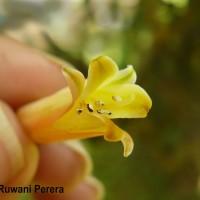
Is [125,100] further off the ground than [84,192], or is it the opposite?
[125,100]

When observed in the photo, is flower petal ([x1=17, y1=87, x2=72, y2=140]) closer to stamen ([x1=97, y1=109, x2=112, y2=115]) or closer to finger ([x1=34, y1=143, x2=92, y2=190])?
stamen ([x1=97, y1=109, x2=112, y2=115])

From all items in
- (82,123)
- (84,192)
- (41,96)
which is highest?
(82,123)

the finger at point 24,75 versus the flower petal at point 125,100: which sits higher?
the flower petal at point 125,100

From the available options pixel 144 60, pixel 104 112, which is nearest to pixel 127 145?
pixel 104 112

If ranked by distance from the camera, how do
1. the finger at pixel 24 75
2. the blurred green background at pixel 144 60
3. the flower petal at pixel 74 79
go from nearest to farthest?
the flower petal at pixel 74 79, the finger at pixel 24 75, the blurred green background at pixel 144 60

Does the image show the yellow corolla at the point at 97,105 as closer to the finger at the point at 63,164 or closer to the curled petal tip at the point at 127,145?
the curled petal tip at the point at 127,145

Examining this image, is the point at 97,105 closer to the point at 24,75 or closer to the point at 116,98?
the point at 116,98

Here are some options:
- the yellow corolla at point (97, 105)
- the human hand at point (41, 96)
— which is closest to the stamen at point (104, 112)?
the yellow corolla at point (97, 105)

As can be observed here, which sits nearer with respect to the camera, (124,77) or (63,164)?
(124,77)

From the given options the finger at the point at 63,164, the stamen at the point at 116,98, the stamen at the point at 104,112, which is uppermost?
the stamen at the point at 116,98
